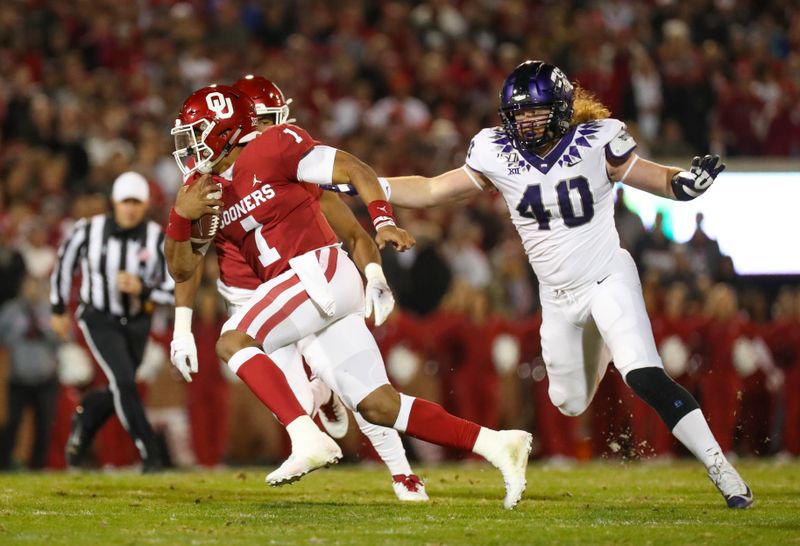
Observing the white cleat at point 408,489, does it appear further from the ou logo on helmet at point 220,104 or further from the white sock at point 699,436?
the ou logo on helmet at point 220,104

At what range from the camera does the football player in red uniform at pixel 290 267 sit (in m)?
5.88

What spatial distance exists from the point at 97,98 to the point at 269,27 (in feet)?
8.81

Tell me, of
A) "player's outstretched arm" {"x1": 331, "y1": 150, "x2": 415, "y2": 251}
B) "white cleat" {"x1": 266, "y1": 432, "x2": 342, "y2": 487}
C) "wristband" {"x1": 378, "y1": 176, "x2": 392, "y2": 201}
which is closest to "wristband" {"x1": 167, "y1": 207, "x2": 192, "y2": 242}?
"player's outstretched arm" {"x1": 331, "y1": 150, "x2": 415, "y2": 251}

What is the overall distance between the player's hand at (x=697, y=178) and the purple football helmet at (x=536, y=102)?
56cm

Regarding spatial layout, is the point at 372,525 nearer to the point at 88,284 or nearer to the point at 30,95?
the point at 88,284

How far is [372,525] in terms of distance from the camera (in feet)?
18.0

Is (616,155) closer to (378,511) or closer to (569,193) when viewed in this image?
(569,193)

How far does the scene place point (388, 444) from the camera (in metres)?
6.40

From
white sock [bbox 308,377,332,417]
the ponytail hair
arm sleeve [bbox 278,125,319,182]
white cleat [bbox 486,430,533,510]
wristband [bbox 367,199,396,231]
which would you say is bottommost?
white cleat [bbox 486,430,533,510]

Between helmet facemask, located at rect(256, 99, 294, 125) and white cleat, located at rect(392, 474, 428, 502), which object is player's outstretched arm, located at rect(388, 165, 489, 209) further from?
white cleat, located at rect(392, 474, 428, 502)

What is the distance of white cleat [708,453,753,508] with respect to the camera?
5848 millimetres

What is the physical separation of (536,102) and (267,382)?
1695 mm

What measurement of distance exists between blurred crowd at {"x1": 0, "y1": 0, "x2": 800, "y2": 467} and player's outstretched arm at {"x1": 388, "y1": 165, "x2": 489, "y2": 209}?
9.58 ft

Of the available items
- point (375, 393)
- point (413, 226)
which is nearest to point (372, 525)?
point (375, 393)
